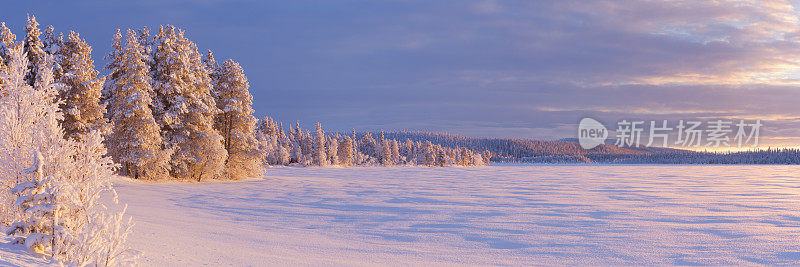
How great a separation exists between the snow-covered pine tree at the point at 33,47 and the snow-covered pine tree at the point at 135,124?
4768 millimetres

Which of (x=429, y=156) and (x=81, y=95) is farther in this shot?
(x=429, y=156)

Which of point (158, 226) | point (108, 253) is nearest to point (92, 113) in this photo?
point (158, 226)

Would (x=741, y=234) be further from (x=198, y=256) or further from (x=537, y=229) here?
(x=198, y=256)

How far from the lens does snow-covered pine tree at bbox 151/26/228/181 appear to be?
98.3ft

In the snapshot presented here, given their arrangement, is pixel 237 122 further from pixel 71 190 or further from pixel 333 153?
pixel 333 153

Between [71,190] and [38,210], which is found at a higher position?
[71,190]

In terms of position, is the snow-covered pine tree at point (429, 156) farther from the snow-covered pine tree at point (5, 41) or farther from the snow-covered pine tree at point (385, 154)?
the snow-covered pine tree at point (5, 41)

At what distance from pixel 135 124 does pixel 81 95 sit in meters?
3.51

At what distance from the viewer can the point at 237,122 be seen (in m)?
34.7

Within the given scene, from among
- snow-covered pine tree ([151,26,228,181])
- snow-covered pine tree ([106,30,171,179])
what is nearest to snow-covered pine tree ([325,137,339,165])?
snow-covered pine tree ([151,26,228,181])

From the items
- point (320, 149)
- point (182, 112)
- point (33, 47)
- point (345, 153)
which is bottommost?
point (345, 153)

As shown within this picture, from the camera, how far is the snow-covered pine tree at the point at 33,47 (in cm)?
2834

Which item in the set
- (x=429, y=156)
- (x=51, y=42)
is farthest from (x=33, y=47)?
(x=429, y=156)

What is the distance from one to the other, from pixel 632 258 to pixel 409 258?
407 cm
